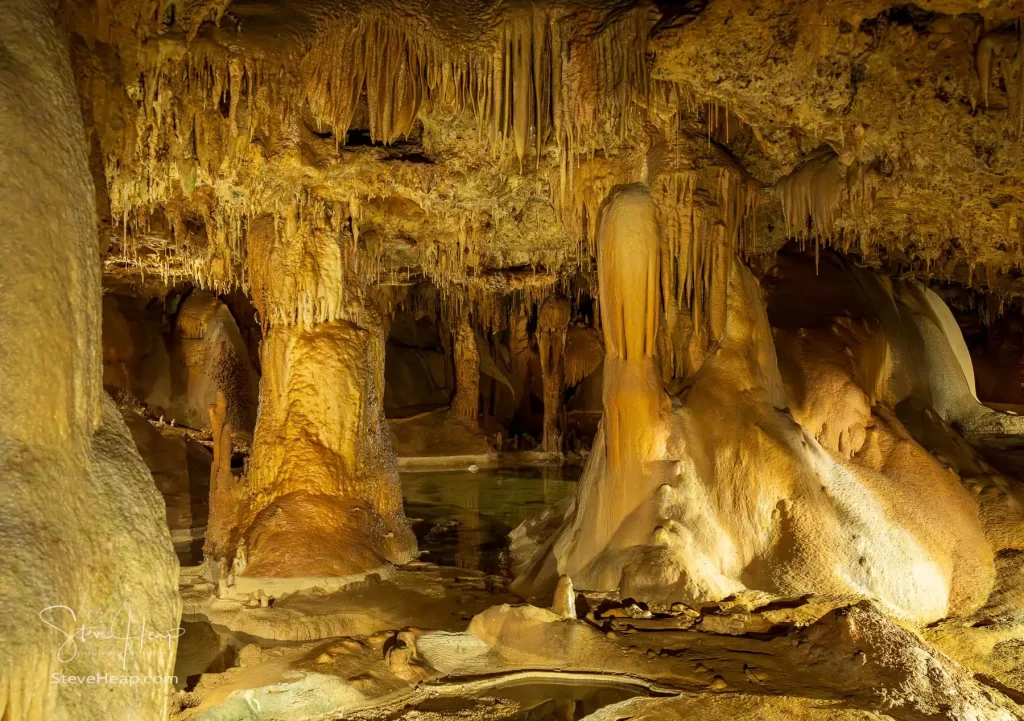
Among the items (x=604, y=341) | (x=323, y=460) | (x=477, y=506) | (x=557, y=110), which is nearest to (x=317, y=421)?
(x=323, y=460)

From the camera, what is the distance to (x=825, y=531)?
6.70 metres

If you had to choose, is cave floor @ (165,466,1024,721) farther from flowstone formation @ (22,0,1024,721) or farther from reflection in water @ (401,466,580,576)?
reflection in water @ (401,466,580,576)

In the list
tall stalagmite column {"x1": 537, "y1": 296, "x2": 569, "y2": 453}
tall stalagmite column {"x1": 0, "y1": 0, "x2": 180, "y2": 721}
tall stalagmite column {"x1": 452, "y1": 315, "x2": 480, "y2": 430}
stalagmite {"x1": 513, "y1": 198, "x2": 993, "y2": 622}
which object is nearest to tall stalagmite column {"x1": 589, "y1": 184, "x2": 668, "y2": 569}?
stalagmite {"x1": 513, "y1": 198, "x2": 993, "y2": 622}

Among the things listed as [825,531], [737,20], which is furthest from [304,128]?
[825,531]

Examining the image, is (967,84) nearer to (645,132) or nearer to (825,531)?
(645,132)

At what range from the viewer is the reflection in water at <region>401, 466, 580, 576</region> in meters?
9.45

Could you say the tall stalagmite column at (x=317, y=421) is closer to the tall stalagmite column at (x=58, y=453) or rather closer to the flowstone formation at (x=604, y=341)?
the flowstone formation at (x=604, y=341)

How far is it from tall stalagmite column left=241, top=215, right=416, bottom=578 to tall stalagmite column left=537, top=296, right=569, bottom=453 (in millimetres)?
9972

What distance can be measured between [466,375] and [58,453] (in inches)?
670

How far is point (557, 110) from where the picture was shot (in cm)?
670

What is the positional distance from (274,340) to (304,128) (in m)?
2.38

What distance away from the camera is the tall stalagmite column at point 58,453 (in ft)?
8.00

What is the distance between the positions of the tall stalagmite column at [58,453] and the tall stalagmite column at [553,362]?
15596 mm
